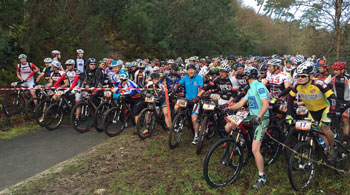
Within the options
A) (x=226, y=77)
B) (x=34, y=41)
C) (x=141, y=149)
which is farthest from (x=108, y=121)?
(x=34, y=41)

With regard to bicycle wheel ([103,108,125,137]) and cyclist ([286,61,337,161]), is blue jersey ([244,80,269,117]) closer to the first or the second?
cyclist ([286,61,337,161])

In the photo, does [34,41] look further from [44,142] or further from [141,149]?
[141,149]

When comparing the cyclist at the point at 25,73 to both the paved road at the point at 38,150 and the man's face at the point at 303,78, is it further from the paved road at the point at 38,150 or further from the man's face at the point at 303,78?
the man's face at the point at 303,78

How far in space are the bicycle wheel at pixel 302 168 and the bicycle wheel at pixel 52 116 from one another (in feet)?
23.1

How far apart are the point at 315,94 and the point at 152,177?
3.67 meters

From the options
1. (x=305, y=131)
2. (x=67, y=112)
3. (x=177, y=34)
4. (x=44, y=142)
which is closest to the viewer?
(x=305, y=131)

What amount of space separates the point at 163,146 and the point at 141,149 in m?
0.59

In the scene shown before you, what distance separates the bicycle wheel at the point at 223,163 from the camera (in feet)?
14.9

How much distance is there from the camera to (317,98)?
5.04 m

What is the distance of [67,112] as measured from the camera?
31.8 ft

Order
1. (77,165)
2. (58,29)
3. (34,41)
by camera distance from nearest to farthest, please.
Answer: (77,165) → (34,41) → (58,29)

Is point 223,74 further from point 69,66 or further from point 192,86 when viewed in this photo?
point 69,66

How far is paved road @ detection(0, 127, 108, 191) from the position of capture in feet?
18.3

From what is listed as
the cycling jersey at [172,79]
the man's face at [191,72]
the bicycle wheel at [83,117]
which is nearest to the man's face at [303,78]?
the man's face at [191,72]
